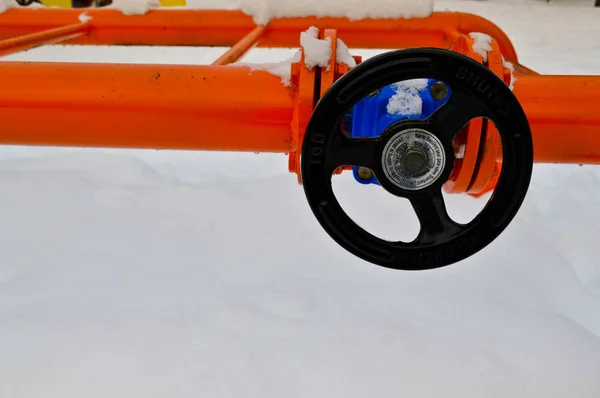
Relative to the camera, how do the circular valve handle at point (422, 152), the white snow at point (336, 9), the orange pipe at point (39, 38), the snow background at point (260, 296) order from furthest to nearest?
the white snow at point (336, 9) → the orange pipe at point (39, 38) → the snow background at point (260, 296) → the circular valve handle at point (422, 152)

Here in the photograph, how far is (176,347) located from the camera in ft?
3.35

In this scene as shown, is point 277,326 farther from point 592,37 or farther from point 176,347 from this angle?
point 592,37

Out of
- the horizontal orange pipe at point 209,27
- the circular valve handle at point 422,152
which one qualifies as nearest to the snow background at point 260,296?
the circular valve handle at point 422,152

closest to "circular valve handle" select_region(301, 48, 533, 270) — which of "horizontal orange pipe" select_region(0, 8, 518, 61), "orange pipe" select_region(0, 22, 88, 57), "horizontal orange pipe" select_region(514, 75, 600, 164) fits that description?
"horizontal orange pipe" select_region(514, 75, 600, 164)

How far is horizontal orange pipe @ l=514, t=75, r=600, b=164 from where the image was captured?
726mm

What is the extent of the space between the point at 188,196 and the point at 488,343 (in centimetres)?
100

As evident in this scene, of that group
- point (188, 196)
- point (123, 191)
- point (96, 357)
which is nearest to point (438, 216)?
point (96, 357)

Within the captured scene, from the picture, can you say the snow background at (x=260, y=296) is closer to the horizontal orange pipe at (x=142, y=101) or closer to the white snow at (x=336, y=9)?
the horizontal orange pipe at (x=142, y=101)

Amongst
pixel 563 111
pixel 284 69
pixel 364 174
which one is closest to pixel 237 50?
pixel 284 69

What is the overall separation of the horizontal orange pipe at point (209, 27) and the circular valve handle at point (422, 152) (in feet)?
4.21

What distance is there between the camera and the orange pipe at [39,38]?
1334mm

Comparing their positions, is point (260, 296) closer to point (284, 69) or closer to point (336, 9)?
point (284, 69)

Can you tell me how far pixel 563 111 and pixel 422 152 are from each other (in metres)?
0.26

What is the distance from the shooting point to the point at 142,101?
74 centimetres
